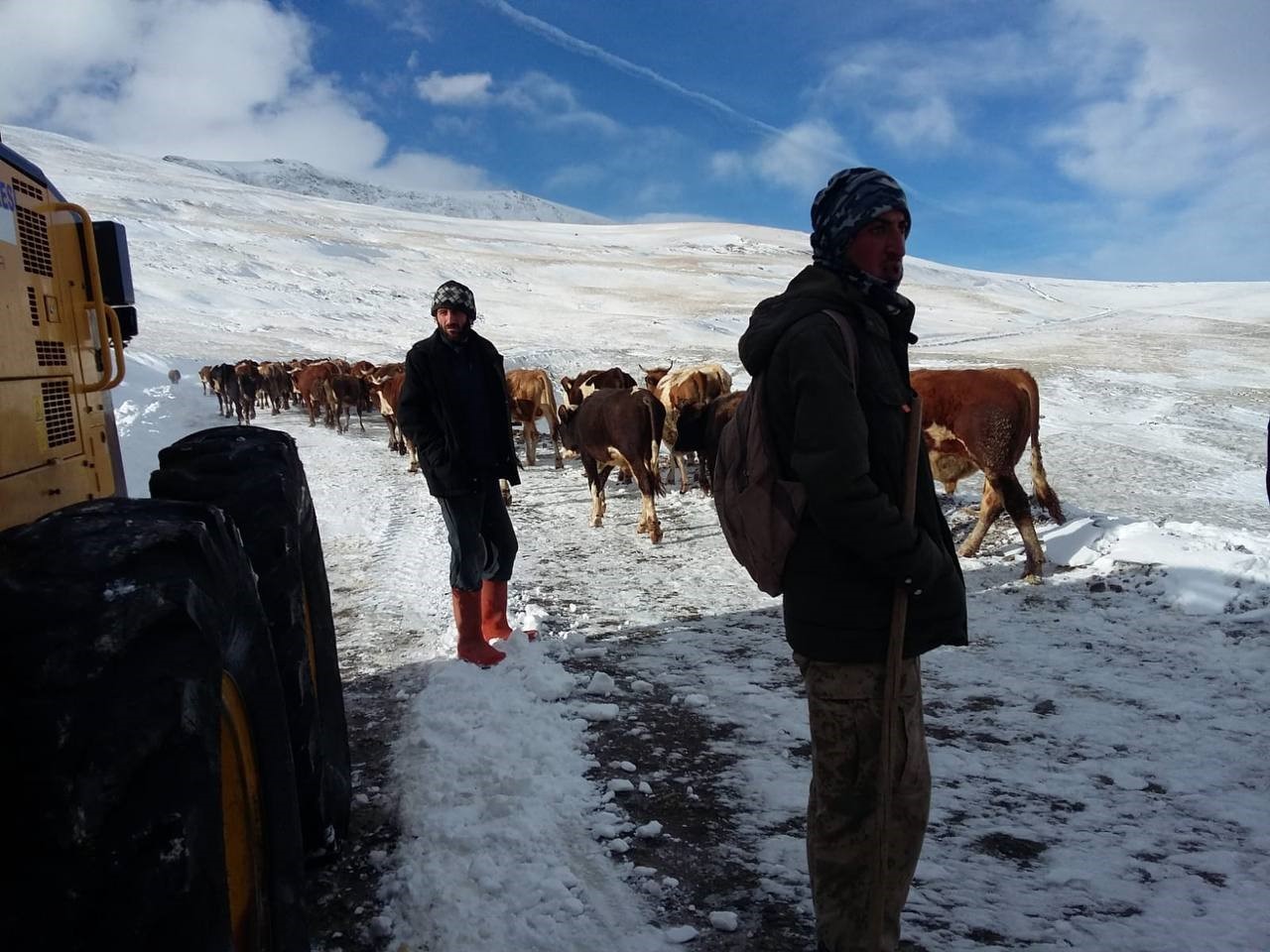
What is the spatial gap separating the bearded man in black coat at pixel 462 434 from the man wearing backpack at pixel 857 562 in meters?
2.70

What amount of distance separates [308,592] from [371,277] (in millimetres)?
53939

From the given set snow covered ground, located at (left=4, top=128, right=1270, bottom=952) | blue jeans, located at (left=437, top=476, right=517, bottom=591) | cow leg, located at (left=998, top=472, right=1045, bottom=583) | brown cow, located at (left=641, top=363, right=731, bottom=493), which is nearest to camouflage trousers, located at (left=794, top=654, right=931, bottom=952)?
snow covered ground, located at (left=4, top=128, right=1270, bottom=952)

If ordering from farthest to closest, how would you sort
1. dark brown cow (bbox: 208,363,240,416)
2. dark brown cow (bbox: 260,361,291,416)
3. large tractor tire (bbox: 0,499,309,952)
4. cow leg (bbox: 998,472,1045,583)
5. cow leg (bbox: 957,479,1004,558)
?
dark brown cow (bbox: 260,361,291,416), dark brown cow (bbox: 208,363,240,416), cow leg (bbox: 957,479,1004,558), cow leg (bbox: 998,472,1045,583), large tractor tire (bbox: 0,499,309,952)

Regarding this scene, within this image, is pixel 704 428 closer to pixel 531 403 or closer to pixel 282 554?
pixel 282 554

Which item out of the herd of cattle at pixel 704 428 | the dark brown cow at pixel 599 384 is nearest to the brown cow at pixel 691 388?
the herd of cattle at pixel 704 428

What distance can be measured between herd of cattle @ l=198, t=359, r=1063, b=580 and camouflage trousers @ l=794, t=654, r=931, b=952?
3.35 ft

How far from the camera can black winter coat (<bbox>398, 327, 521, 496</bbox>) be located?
15.1ft

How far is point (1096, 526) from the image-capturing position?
22.6 ft

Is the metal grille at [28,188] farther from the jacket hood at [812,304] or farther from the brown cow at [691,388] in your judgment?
the brown cow at [691,388]

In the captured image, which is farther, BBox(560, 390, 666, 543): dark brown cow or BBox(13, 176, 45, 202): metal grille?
BBox(560, 390, 666, 543): dark brown cow

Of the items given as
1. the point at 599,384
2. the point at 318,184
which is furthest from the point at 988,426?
the point at 318,184

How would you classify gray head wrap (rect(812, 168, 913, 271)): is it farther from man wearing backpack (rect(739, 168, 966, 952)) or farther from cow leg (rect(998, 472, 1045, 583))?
cow leg (rect(998, 472, 1045, 583))

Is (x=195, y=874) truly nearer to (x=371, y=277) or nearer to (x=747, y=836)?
(x=747, y=836)

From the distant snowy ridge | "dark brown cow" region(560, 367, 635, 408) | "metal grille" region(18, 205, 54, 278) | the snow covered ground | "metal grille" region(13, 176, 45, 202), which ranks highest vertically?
the distant snowy ridge
